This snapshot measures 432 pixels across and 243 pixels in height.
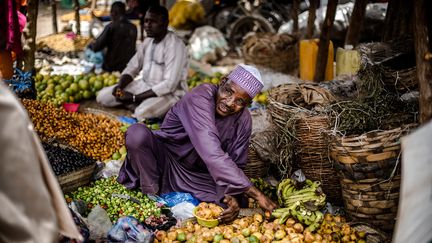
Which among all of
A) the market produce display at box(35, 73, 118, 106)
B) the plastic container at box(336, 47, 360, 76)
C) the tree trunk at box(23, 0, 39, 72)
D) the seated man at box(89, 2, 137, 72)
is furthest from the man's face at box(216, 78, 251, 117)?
the seated man at box(89, 2, 137, 72)

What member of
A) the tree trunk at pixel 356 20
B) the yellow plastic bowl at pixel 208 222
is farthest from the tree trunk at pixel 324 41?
the yellow plastic bowl at pixel 208 222

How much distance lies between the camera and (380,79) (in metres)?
4.18

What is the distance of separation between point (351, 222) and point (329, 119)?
0.83m

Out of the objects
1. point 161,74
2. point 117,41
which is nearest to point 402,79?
point 161,74

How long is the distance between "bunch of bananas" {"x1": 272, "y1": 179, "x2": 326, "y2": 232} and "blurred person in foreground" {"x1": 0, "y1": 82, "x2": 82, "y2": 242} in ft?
6.43

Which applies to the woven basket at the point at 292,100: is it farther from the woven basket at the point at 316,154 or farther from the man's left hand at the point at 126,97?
the man's left hand at the point at 126,97

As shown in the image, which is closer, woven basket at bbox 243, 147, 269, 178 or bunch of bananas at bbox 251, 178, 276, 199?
bunch of bananas at bbox 251, 178, 276, 199

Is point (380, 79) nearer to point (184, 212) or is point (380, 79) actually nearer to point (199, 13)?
point (184, 212)

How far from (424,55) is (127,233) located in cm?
220

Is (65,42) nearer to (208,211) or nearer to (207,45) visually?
(207,45)

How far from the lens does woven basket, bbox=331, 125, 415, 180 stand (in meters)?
3.22

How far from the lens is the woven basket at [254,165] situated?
173 inches

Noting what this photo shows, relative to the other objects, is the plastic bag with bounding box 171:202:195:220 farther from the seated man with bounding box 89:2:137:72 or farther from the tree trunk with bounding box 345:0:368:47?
the seated man with bounding box 89:2:137:72

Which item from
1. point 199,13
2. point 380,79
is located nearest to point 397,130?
point 380,79
